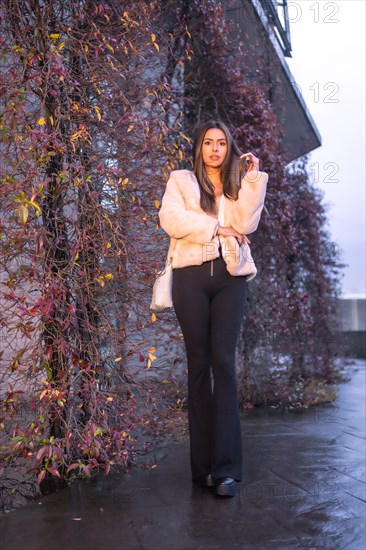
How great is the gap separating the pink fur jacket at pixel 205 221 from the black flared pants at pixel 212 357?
0.18 ft

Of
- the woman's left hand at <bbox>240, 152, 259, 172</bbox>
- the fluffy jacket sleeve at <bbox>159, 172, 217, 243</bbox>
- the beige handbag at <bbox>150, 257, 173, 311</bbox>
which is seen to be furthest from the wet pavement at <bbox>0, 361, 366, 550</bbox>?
the woman's left hand at <bbox>240, 152, 259, 172</bbox>

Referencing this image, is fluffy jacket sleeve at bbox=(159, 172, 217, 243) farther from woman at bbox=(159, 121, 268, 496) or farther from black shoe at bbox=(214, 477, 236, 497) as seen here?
black shoe at bbox=(214, 477, 236, 497)

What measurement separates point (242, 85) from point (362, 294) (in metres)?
8.96

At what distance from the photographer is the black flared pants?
9.85 feet

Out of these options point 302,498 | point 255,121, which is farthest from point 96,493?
point 255,121

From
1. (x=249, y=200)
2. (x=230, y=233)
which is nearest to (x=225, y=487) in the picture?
(x=230, y=233)

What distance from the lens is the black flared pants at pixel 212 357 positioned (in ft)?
9.85

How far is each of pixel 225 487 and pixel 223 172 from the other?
1.46m

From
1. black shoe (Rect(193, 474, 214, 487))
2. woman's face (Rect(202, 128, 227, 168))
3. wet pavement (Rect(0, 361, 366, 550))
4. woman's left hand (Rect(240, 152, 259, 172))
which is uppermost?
woman's face (Rect(202, 128, 227, 168))

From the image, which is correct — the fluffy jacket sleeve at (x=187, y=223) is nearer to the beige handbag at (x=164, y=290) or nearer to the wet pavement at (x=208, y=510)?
the beige handbag at (x=164, y=290)

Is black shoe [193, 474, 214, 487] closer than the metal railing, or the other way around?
black shoe [193, 474, 214, 487]

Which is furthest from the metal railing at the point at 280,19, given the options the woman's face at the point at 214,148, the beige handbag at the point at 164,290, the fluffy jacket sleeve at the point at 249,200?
the beige handbag at the point at 164,290

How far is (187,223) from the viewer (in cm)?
304

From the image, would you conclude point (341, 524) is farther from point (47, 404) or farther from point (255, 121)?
point (255, 121)
